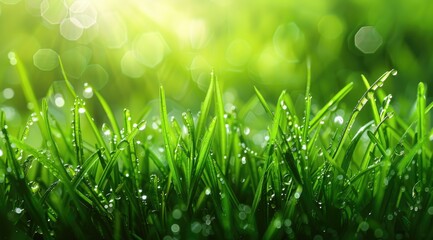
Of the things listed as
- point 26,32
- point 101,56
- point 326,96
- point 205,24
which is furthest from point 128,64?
point 326,96

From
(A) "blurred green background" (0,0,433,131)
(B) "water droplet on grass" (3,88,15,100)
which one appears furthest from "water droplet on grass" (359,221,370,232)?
(B) "water droplet on grass" (3,88,15,100)

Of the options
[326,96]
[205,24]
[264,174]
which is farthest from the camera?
[205,24]

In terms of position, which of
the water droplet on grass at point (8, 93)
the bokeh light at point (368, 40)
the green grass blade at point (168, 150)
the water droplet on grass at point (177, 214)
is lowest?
the water droplet on grass at point (177, 214)

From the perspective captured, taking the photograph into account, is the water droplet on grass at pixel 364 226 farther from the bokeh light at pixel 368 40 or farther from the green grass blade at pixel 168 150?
the bokeh light at pixel 368 40

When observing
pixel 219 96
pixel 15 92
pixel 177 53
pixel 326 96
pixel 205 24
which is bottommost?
pixel 219 96

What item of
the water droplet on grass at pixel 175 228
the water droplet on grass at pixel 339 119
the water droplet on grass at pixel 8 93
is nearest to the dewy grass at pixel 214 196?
the water droplet on grass at pixel 175 228

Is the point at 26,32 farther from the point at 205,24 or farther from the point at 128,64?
the point at 205,24

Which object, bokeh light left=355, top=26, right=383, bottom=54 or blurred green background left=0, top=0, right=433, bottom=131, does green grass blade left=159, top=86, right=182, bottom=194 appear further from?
bokeh light left=355, top=26, right=383, bottom=54

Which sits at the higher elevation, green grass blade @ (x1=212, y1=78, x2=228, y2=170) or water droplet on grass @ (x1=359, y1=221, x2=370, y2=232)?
green grass blade @ (x1=212, y1=78, x2=228, y2=170)

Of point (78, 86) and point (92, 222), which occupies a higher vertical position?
point (78, 86)
